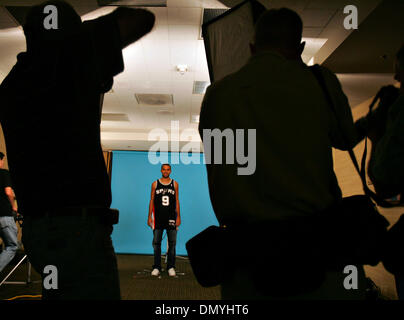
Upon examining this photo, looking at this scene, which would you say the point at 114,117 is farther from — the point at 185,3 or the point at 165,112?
the point at 185,3

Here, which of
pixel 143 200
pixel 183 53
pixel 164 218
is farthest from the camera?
pixel 143 200

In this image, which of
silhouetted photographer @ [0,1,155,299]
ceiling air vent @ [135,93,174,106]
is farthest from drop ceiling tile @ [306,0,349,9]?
ceiling air vent @ [135,93,174,106]

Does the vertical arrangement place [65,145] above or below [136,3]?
below

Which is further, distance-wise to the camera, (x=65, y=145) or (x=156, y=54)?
(x=156, y=54)

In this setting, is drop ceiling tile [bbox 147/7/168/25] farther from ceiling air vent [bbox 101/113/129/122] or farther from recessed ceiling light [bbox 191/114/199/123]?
ceiling air vent [bbox 101/113/129/122]

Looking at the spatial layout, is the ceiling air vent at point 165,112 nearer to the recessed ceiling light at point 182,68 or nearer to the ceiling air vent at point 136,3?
the recessed ceiling light at point 182,68

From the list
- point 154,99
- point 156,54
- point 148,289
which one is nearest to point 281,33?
point 148,289

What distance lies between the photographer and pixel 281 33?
88 cm

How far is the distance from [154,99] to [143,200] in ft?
12.7

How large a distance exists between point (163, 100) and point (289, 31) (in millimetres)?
5699

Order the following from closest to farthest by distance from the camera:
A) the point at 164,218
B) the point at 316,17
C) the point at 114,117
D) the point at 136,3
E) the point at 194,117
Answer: the point at 136,3, the point at 316,17, the point at 164,218, the point at 194,117, the point at 114,117

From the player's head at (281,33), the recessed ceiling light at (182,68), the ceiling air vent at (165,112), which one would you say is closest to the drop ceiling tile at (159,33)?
the recessed ceiling light at (182,68)

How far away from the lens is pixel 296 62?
0.84 m
